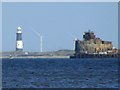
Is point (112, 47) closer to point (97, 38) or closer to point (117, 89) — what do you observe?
point (97, 38)

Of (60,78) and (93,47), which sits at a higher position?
(93,47)

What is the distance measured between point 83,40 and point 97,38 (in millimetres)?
3752

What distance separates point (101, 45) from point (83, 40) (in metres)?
4.94

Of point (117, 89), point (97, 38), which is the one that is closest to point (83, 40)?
point (97, 38)

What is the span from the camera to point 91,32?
641ft

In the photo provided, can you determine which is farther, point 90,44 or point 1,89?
point 90,44

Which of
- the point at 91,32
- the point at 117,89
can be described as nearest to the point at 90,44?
the point at 91,32

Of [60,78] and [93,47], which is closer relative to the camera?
[60,78]

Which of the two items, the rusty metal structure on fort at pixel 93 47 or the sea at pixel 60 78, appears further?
the rusty metal structure on fort at pixel 93 47

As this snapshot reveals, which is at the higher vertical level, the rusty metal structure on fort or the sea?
the rusty metal structure on fort

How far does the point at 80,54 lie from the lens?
19938 centimetres

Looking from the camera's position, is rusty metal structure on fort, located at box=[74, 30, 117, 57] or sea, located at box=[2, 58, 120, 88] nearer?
sea, located at box=[2, 58, 120, 88]

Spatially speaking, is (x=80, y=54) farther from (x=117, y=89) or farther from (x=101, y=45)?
(x=117, y=89)

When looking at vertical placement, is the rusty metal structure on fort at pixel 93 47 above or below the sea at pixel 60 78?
above
